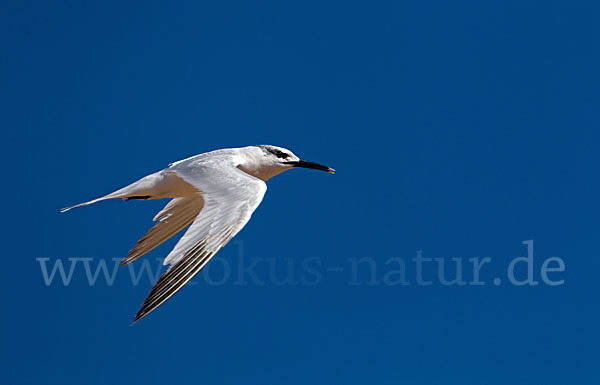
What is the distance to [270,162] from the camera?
5.46m

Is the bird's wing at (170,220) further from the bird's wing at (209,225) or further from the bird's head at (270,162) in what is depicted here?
the bird's wing at (209,225)

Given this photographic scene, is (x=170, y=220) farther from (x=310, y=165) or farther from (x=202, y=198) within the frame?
(x=310, y=165)

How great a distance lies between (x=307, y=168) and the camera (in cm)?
572

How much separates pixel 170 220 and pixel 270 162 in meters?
0.90

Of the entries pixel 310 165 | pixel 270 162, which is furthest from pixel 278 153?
pixel 310 165

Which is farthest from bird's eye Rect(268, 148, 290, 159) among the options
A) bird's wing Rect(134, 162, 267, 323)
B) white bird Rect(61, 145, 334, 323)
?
bird's wing Rect(134, 162, 267, 323)

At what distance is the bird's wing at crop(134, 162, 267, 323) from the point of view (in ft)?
11.8

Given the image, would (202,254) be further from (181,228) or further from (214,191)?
(181,228)

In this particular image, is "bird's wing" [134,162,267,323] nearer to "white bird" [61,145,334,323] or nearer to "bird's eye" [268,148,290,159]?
"white bird" [61,145,334,323]

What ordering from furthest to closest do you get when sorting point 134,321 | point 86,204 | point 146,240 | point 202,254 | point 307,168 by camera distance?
point 307,168, point 146,240, point 86,204, point 202,254, point 134,321

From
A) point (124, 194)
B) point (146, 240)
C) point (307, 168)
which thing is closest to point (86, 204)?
point (124, 194)

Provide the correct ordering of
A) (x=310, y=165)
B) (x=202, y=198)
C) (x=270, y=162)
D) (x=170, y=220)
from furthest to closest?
(x=310, y=165) → (x=270, y=162) → (x=170, y=220) → (x=202, y=198)

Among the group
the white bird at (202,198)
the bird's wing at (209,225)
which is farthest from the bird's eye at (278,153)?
the bird's wing at (209,225)

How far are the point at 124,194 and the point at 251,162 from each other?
991mm
